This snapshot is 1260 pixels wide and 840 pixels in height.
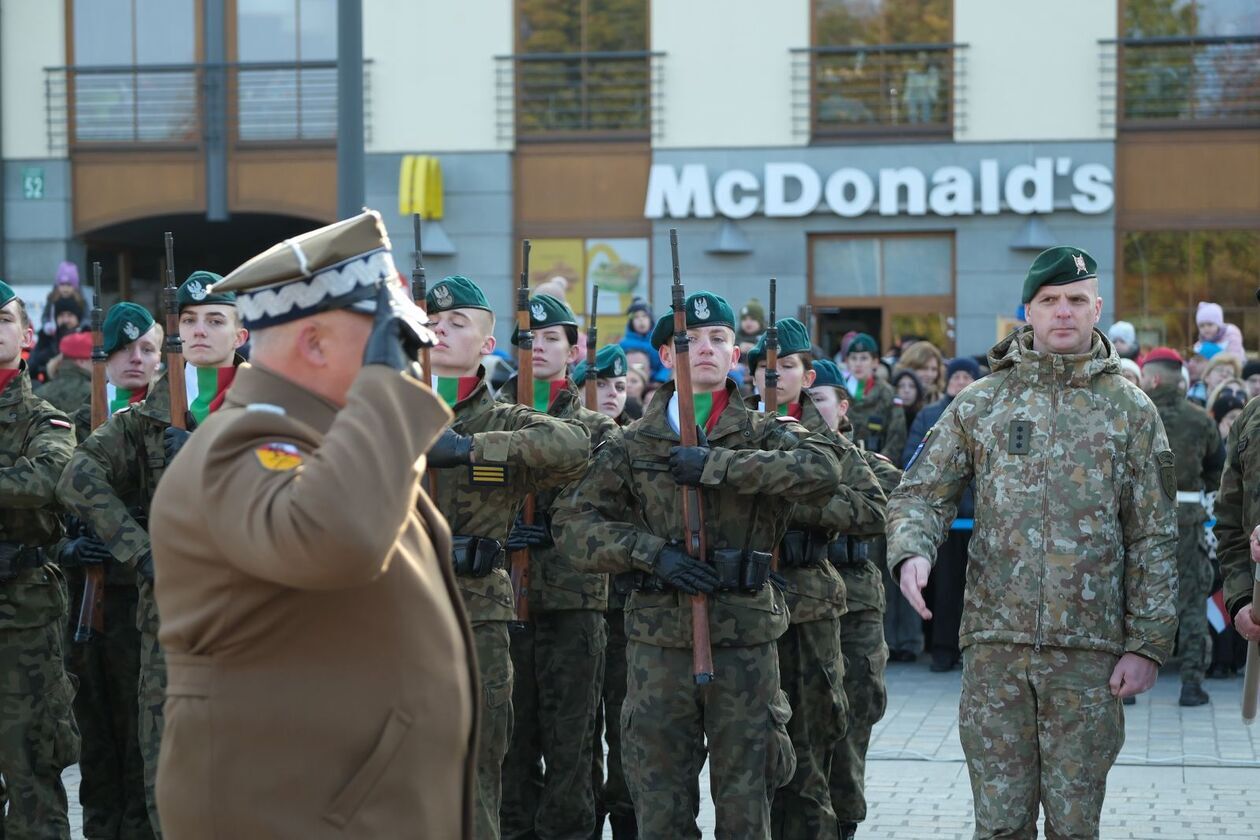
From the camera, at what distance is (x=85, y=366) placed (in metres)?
11.4

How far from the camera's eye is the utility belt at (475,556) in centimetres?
620

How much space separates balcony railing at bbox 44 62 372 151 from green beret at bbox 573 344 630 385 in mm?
13533

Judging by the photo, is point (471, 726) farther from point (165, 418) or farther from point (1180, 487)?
point (1180, 487)

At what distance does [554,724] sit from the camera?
745cm

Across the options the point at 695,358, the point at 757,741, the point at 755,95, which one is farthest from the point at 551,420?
the point at 755,95

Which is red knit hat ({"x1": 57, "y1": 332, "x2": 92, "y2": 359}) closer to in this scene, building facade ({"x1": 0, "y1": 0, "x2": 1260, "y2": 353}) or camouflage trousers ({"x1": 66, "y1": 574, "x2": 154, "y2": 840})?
camouflage trousers ({"x1": 66, "y1": 574, "x2": 154, "y2": 840})

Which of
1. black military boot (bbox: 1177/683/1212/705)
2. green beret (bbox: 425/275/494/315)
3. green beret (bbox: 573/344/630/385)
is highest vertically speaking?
Answer: green beret (bbox: 425/275/494/315)

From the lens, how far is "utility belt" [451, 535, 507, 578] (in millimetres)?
6195

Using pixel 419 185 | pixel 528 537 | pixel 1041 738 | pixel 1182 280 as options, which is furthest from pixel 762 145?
pixel 1041 738

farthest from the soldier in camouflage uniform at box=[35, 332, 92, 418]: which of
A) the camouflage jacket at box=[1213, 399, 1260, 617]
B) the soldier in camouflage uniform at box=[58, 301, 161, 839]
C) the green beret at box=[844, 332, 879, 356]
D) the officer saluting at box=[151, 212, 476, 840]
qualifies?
the officer saluting at box=[151, 212, 476, 840]

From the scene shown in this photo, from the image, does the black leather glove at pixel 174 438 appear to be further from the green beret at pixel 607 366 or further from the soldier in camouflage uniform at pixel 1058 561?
the green beret at pixel 607 366

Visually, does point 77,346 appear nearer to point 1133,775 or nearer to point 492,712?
point 492,712

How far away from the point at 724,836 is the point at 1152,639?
161 centimetres

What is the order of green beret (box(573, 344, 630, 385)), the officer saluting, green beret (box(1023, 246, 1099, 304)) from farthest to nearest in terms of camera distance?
green beret (box(573, 344, 630, 385))
green beret (box(1023, 246, 1099, 304))
the officer saluting
